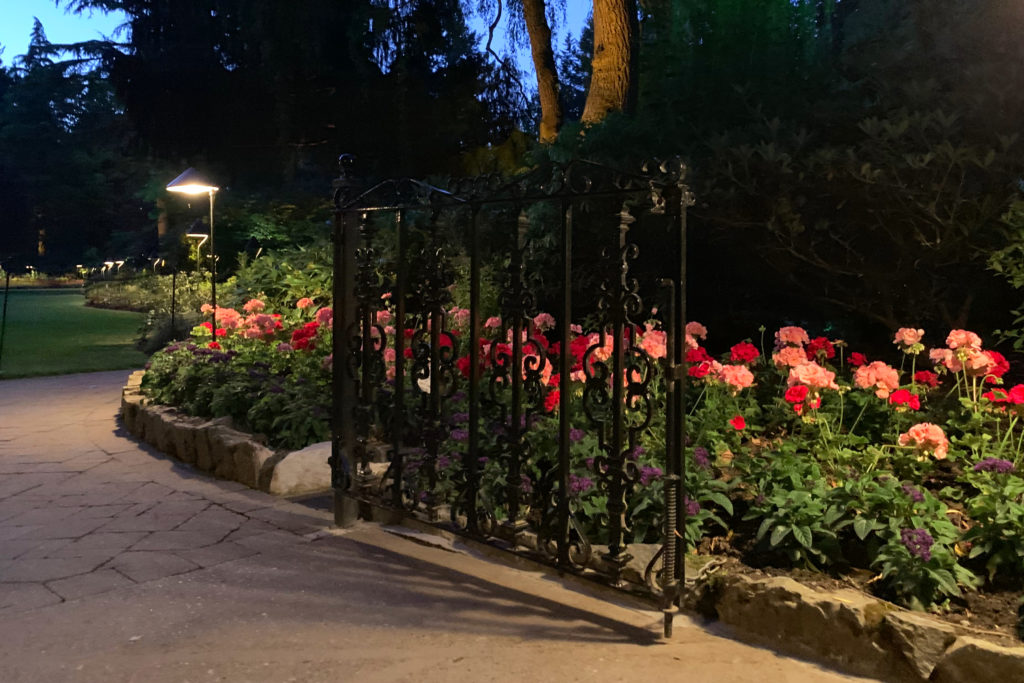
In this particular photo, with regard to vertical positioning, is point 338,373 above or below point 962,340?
below

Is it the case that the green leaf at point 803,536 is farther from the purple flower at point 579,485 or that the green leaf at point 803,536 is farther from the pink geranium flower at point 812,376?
the pink geranium flower at point 812,376

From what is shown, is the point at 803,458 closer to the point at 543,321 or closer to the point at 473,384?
Answer: the point at 473,384

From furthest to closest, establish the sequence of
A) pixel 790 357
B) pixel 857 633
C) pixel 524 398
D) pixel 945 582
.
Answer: pixel 524 398 < pixel 790 357 < pixel 945 582 < pixel 857 633

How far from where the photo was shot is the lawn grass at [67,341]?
42.3ft

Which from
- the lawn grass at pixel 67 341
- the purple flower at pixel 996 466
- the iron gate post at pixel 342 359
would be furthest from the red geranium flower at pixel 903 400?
the lawn grass at pixel 67 341

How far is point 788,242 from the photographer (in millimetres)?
5988

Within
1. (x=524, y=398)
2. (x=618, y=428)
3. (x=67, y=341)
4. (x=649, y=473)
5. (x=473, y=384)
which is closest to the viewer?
(x=618, y=428)

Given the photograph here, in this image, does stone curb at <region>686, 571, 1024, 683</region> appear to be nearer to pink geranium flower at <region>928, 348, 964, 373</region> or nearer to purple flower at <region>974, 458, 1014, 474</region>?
purple flower at <region>974, 458, 1014, 474</region>

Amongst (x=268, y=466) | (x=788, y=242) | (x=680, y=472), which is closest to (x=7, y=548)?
(x=268, y=466)

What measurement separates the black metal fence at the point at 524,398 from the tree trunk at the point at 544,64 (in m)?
7.97

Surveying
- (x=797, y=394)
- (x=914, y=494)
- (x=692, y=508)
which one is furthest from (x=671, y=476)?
(x=797, y=394)

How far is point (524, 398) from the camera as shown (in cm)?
512

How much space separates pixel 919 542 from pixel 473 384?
1793 mm

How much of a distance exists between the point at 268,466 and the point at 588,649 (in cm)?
292
